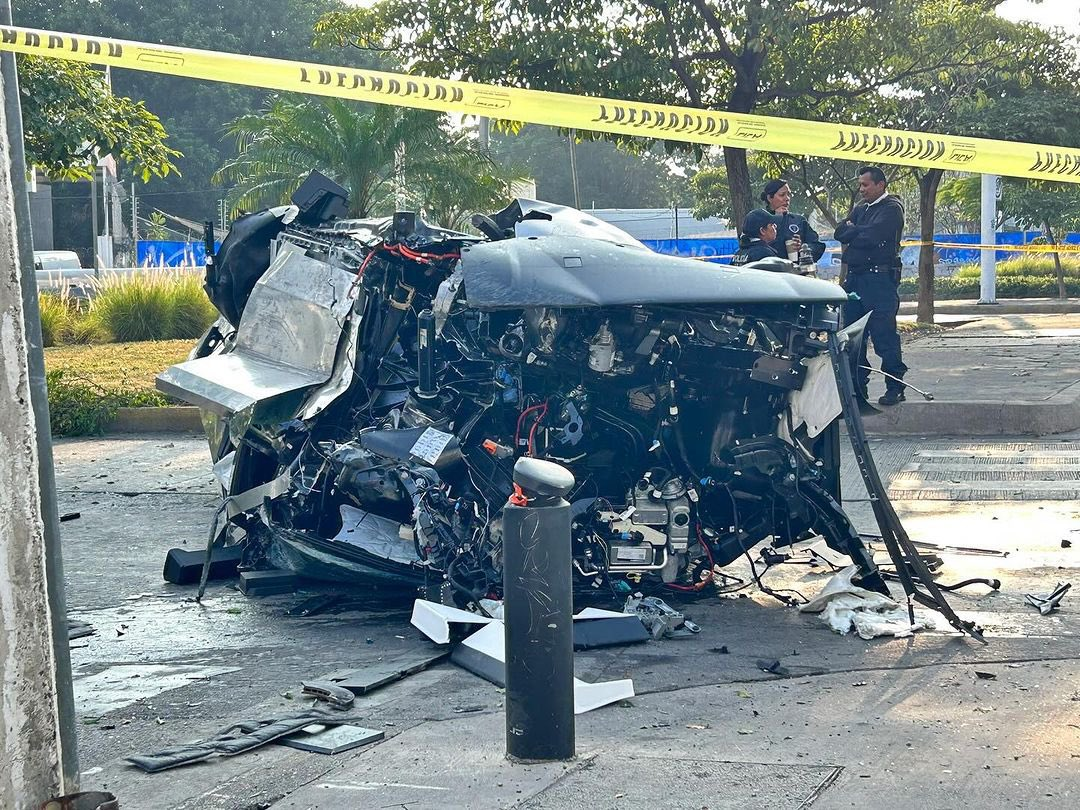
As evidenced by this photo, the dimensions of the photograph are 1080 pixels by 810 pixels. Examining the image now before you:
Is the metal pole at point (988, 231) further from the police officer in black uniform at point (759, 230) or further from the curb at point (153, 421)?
the curb at point (153, 421)

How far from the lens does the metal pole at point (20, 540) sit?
3.35 meters

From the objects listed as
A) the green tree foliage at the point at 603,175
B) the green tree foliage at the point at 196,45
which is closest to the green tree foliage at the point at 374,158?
the green tree foliage at the point at 196,45

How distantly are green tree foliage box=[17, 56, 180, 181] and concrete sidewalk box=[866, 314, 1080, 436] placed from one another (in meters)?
7.50

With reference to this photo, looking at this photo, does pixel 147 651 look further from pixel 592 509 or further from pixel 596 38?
pixel 596 38

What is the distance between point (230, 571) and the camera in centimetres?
712

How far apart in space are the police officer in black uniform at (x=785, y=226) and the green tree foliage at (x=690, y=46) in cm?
458

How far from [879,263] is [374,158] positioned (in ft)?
45.1

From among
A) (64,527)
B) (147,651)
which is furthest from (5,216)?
(64,527)

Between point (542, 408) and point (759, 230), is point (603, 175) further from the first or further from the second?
point (542, 408)

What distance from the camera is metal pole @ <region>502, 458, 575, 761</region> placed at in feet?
13.4

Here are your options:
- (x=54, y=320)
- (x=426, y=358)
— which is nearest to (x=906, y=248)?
(x=54, y=320)

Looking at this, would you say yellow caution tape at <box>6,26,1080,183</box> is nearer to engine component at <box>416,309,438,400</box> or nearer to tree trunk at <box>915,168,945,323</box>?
engine component at <box>416,309,438,400</box>

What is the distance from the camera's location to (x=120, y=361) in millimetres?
16406

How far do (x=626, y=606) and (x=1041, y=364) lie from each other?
9.43 m
